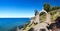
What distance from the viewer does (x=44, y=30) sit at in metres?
37.5

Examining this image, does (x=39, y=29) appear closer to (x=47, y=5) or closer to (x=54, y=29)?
(x=54, y=29)

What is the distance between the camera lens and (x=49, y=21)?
40.8 m

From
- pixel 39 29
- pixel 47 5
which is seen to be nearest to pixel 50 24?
pixel 39 29

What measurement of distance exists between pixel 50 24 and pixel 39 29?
382cm

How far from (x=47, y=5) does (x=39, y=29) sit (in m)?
32.4

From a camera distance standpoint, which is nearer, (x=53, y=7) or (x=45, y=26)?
(x=45, y=26)

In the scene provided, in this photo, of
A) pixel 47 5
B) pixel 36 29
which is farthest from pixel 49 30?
pixel 47 5

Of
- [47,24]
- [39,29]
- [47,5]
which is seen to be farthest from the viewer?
[47,5]

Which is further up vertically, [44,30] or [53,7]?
[53,7]

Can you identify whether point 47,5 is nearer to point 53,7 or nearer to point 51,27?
point 53,7

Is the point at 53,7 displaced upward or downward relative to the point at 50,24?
upward

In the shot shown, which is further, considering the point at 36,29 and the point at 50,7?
the point at 50,7

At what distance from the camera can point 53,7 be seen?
227ft

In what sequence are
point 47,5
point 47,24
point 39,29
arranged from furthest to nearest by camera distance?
point 47,5 < point 47,24 < point 39,29
